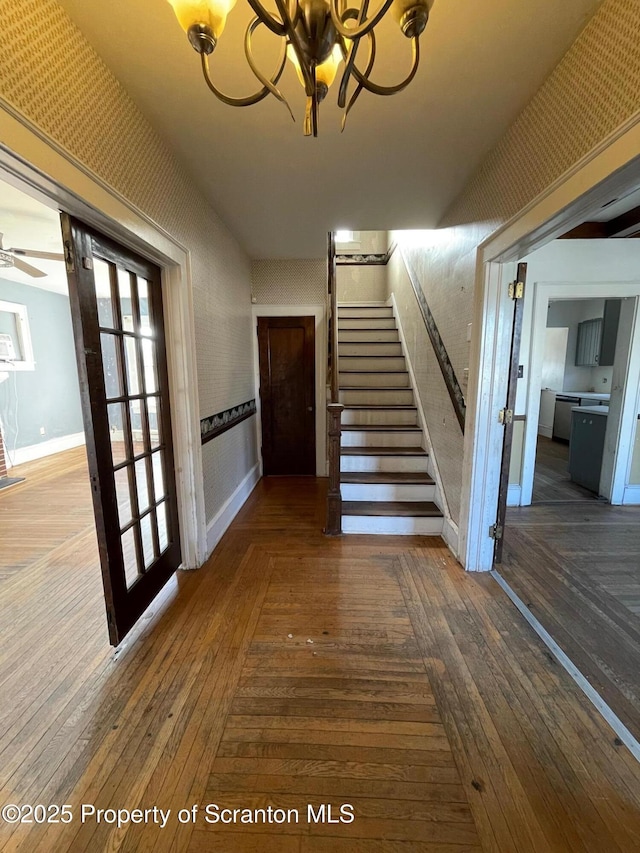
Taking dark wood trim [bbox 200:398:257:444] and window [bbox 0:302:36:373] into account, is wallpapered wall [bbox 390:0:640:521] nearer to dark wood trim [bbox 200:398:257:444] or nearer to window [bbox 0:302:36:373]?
dark wood trim [bbox 200:398:257:444]

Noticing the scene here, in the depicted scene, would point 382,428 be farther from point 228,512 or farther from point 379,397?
point 228,512

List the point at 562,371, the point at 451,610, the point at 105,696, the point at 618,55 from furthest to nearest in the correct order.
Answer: the point at 562,371, the point at 451,610, the point at 105,696, the point at 618,55

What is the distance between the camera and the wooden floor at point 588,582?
1511 millimetres

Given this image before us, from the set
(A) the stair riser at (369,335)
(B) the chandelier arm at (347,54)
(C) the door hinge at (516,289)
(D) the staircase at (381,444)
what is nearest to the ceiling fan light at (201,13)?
(B) the chandelier arm at (347,54)

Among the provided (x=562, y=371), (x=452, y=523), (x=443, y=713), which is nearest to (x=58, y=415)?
(x=452, y=523)

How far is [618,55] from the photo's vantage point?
111 centimetres

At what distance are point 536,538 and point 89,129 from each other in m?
3.61

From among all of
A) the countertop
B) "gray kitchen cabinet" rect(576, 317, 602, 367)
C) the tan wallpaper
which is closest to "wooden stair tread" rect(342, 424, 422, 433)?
the tan wallpaper

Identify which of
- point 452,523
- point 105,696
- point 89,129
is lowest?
point 105,696

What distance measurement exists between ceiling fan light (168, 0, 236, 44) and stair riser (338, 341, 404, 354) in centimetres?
343

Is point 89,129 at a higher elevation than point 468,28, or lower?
lower

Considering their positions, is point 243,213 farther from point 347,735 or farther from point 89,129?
point 347,735

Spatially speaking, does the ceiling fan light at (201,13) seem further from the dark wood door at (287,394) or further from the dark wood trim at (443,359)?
the dark wood door at (287,394)

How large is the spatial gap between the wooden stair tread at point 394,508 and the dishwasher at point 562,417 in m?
4.19
